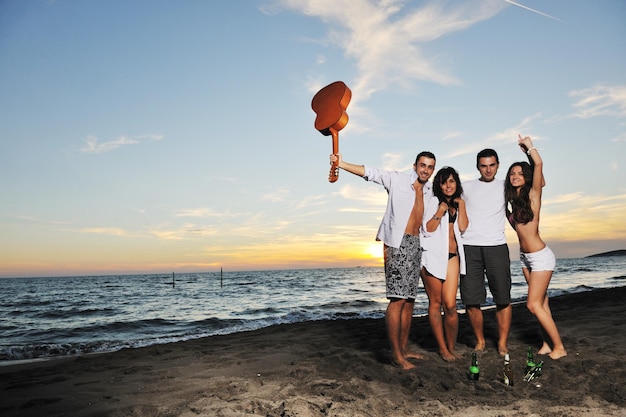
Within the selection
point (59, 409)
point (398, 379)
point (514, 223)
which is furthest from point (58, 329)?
point (514, 223)

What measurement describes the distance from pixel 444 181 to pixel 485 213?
648 mm

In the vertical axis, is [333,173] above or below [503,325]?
above

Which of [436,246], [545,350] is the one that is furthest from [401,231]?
[545,350]

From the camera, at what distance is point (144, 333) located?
13.4 metres

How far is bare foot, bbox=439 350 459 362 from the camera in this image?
503 cm

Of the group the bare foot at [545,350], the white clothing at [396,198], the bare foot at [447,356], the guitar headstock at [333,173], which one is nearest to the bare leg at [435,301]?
the bare foot at [447,356]

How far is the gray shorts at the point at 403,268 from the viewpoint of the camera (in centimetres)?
468

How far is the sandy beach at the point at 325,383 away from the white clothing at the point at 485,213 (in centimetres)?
139

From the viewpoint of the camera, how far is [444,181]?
15.9 feet

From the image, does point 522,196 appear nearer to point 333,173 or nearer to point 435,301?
point 435,301

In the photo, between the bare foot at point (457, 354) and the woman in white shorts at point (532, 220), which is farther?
the bare foot at point (457, 354)

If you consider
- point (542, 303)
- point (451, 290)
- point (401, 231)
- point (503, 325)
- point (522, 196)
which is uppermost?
point (522, 196)

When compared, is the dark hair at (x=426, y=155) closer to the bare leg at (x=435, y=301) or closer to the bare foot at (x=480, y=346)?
the bare leg at (x=435, y=301)

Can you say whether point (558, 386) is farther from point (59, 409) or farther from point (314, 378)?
point (59, 409)
